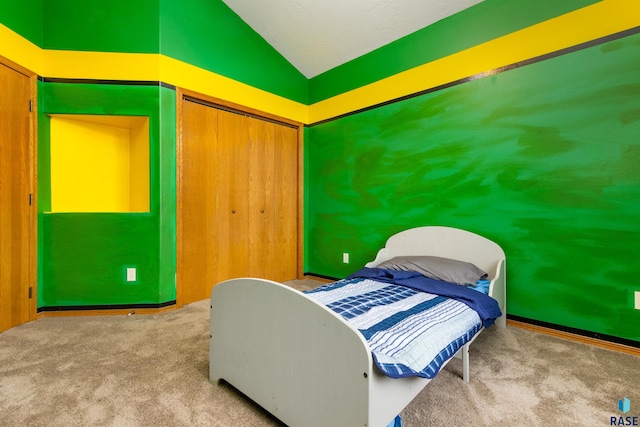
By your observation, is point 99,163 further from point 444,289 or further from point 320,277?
point 444,289

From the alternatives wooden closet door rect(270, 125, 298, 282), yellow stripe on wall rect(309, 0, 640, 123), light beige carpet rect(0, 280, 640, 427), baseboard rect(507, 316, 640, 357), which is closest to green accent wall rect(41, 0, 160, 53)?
wooden closet door rect(270, 125, 298, 282)

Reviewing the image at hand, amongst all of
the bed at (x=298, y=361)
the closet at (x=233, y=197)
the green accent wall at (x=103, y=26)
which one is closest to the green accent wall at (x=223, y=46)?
the green accent wall at (x=103, y=26)

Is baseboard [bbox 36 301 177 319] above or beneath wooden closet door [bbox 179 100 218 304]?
beneath

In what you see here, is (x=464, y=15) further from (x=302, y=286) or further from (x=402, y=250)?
(x=302, y=286)

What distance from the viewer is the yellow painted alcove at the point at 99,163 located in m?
2.48

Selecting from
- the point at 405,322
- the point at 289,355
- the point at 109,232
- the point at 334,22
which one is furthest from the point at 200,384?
the point at 334,22

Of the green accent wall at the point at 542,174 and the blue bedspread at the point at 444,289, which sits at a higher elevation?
the green accent wall at the point at 542,174

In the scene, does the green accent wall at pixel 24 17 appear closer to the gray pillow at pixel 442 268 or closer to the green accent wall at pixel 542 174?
the green accent wall at pixel 542 174

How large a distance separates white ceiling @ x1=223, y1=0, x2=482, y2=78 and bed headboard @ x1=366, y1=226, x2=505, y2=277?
6.08 feet

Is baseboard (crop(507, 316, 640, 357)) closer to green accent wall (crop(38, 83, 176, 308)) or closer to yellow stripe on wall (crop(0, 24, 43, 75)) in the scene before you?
green accent wall (crop(38, 83, 176, 308))

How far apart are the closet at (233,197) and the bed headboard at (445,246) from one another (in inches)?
51.6

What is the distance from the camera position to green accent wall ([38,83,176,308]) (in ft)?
7.73

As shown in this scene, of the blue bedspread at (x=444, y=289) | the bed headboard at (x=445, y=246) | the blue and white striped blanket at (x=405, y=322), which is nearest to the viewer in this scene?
the blue and white striped blanket at (x=405, y=322)

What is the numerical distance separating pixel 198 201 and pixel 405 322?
85.1 inches
